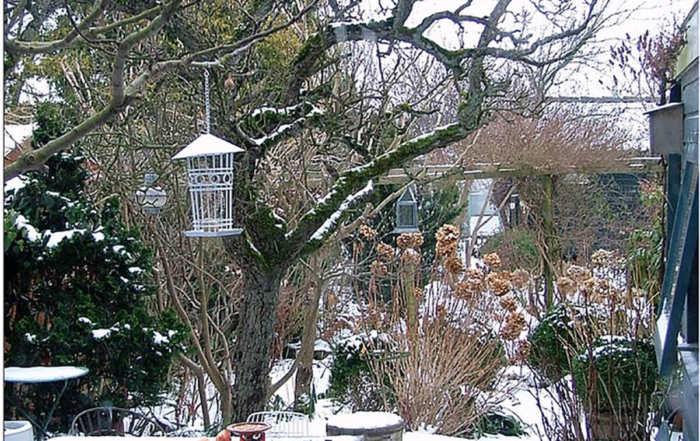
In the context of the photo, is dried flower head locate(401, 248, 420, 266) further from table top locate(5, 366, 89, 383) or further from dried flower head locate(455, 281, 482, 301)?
table top locate(5, 366, 89, 383)

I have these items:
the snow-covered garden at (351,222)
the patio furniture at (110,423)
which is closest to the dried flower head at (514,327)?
the snow-covered garden at (351,222)

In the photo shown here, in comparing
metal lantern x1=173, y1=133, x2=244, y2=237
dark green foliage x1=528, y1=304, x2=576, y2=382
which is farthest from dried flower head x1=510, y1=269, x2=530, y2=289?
metal lantern x1=173, y1=133, x2=244, y2=237

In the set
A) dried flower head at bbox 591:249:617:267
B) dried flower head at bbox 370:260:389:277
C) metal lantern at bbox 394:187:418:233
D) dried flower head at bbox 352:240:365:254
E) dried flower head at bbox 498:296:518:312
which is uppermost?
metal lantern at bbox 394:187:418:233

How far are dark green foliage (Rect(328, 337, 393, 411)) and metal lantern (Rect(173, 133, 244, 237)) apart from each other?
1.12 m

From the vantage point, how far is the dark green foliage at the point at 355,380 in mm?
3502

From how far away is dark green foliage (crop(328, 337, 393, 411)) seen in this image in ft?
11.5

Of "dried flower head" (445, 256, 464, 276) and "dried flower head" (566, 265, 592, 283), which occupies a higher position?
"dried flower head" (445, 256, 464, 276)

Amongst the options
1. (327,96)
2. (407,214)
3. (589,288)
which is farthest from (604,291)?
(327,96)

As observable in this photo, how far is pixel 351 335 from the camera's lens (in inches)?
148

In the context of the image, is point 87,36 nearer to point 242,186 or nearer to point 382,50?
point 242,186

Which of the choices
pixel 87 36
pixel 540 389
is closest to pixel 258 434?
pixel 87 36

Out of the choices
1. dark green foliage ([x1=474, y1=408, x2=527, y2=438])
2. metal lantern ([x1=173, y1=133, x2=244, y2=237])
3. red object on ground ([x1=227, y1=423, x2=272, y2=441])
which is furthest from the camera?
dark green foliage ([x1=474, y1=408, x2=527, y2=438])

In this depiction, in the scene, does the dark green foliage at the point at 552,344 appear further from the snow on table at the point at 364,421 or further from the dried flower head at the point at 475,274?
the snow on table at the point at 364,421

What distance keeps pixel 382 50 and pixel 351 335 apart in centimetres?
145
